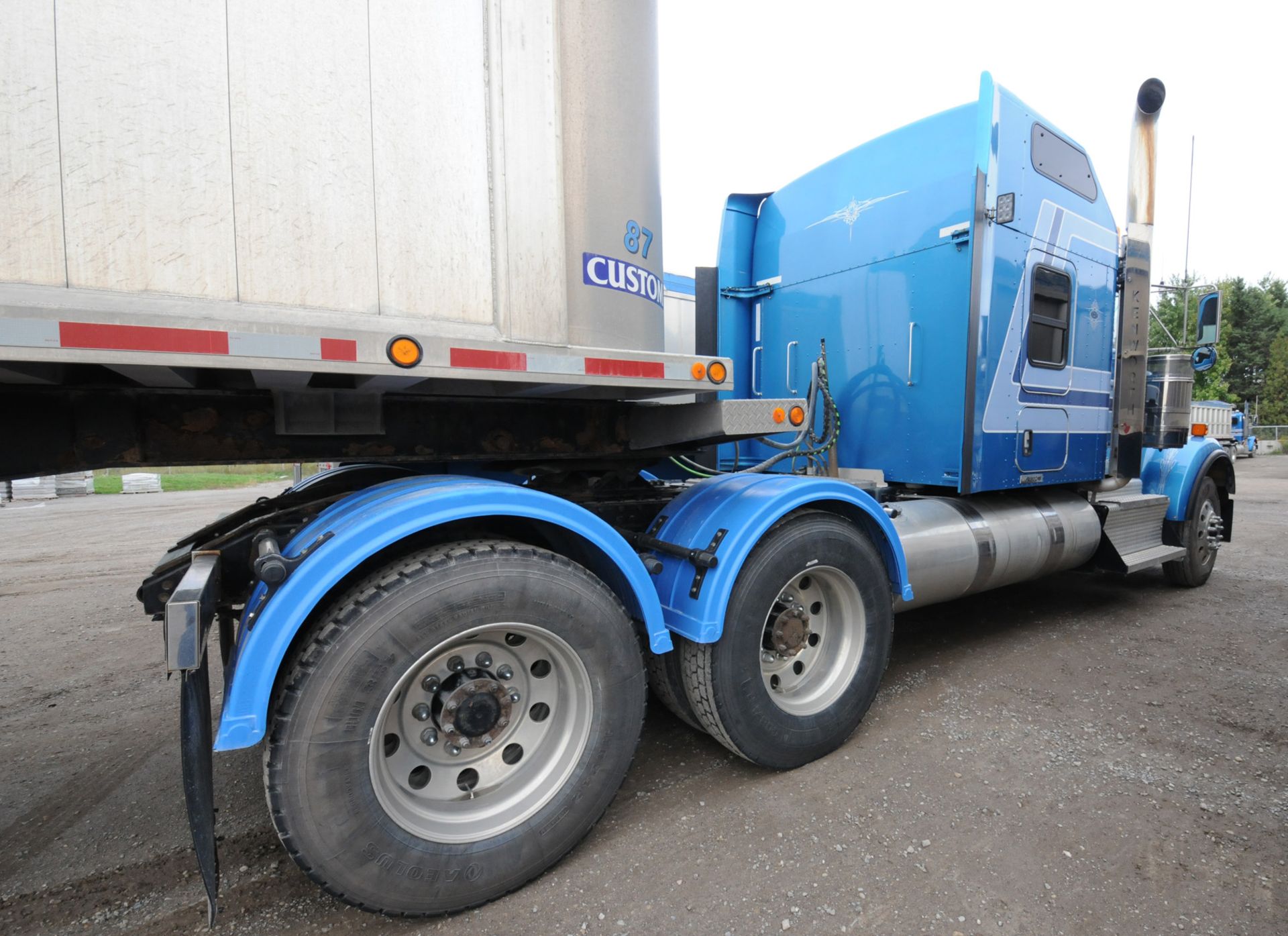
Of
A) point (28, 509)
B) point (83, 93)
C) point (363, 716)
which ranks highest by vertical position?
point (83, 93)

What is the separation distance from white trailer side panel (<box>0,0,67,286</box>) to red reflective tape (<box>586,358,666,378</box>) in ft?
4.30

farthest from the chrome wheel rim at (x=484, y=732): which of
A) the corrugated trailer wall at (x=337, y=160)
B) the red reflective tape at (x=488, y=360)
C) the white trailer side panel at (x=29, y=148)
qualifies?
the white trailer side panel at (x=29, y=148)

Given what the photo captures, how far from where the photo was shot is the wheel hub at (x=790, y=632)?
274cm

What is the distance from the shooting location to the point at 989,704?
3.33 m

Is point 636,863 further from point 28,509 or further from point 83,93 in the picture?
point 28,509

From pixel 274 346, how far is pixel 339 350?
0.14 m

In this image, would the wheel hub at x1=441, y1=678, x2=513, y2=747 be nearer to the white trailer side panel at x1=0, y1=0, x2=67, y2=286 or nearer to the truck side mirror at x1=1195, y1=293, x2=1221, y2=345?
the white trailer side panel at x1=0, y1=0, x2=67, y2=286

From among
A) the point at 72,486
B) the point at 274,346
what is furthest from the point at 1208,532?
the point at 72,486

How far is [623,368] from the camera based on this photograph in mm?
2098

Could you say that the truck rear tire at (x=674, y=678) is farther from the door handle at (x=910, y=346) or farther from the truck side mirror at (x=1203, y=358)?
the truck side mirror at (x=1203, y=358)

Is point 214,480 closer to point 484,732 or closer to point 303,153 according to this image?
point 484,732

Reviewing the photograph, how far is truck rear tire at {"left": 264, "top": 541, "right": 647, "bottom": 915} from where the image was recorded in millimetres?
1709

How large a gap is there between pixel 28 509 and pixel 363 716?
1596 cm

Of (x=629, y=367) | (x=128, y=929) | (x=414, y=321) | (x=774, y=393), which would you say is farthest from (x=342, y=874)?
(x=774, y=393)
